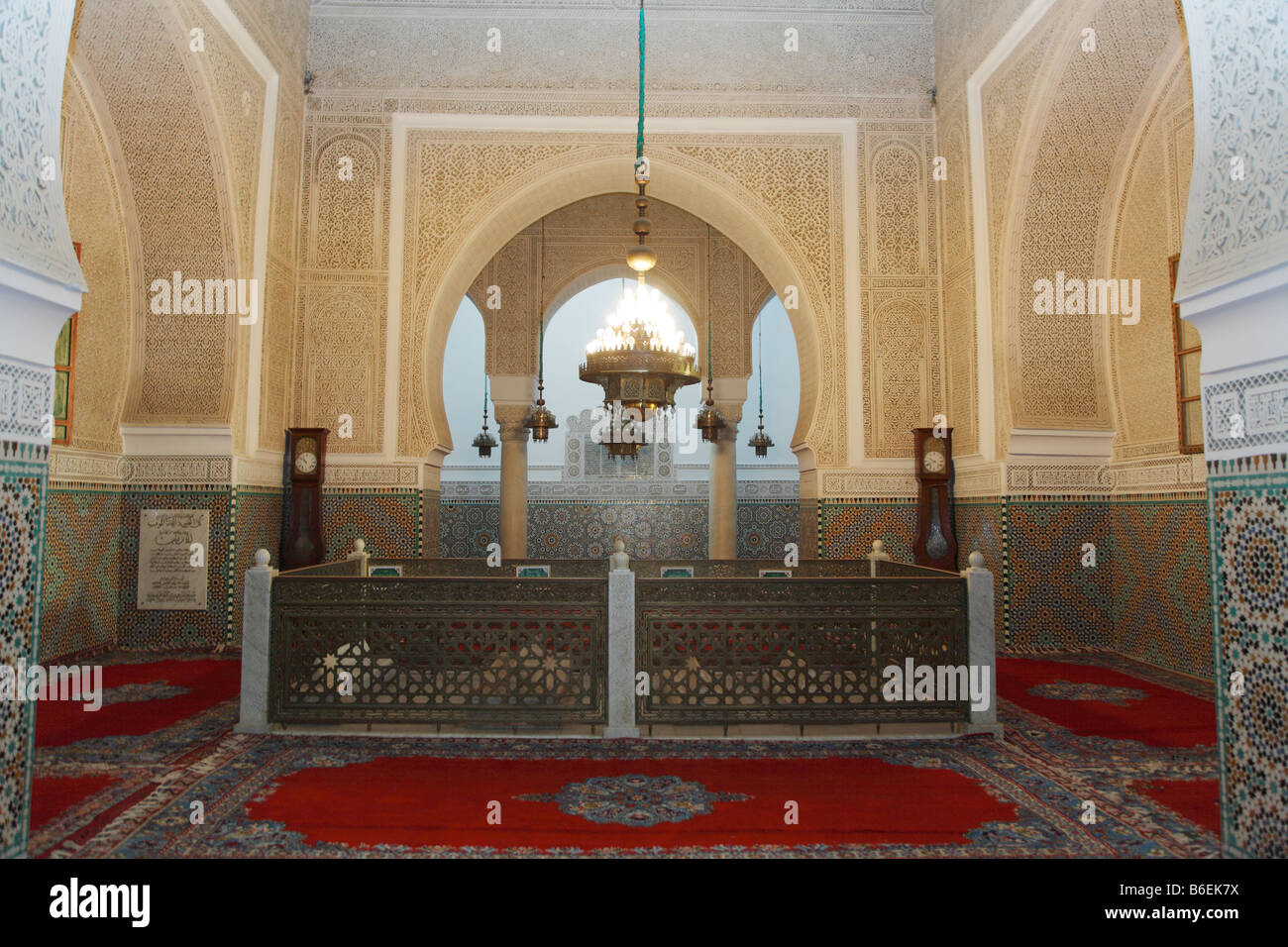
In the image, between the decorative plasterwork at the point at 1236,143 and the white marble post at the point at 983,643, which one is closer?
the decorative plasterwork at the point at 1236,143

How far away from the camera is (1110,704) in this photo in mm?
3102

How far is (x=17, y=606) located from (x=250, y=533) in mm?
2982

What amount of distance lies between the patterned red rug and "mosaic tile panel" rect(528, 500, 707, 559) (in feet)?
18.8

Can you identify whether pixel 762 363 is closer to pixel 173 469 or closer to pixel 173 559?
pixel 173 469

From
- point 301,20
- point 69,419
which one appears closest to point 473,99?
point 301,20

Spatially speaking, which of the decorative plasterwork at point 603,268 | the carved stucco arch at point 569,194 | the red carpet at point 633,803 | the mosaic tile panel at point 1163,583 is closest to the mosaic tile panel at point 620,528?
the decorative plasterwork at point 603,268

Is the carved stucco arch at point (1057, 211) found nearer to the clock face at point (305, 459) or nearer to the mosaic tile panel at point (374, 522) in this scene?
the mosaic tile panel at point (374, 522)

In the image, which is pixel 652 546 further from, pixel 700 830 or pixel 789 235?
pixel 700 830

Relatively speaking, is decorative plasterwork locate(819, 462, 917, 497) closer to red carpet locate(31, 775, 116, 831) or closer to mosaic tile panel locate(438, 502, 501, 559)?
red carpet locate(31, 775, 116, 831)

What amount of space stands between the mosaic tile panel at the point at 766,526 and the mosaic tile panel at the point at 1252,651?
23.3ft

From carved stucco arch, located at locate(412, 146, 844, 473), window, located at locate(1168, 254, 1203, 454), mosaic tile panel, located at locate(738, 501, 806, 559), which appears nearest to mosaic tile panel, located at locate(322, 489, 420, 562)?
carved stucco arch, located at locate(412, 146, 844, 473)

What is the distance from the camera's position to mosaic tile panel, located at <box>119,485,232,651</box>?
4250 mm

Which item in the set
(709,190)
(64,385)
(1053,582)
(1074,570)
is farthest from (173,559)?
(1074,570)

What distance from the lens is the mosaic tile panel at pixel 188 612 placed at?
4250 mm
